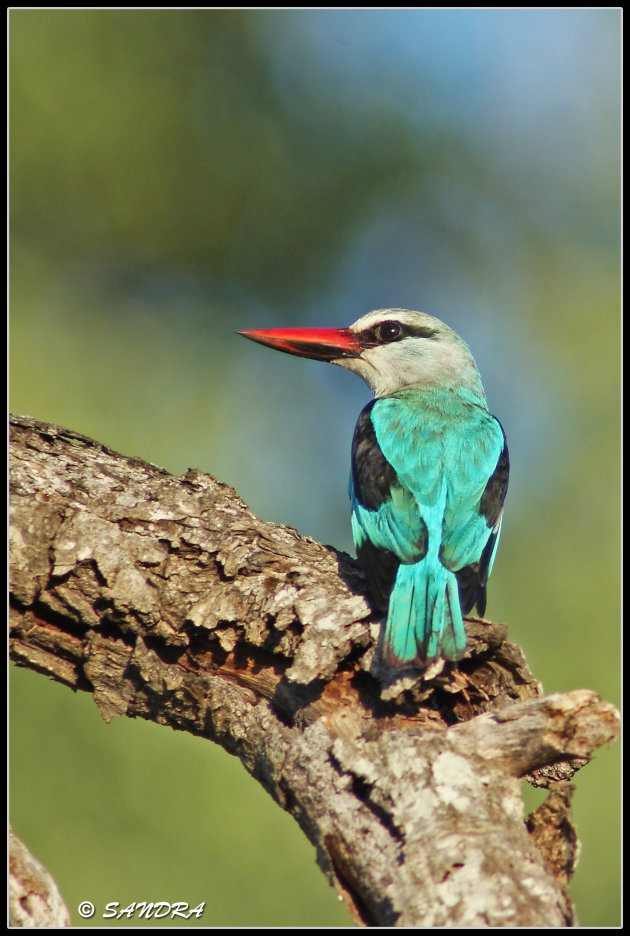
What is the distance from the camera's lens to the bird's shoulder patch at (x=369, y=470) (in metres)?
4.09

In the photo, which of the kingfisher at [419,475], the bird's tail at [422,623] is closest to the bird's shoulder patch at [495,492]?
the kingfisher at [419,475]

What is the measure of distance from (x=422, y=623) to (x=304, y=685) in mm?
492

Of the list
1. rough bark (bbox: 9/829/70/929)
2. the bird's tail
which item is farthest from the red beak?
rough bark (bbox: 9/829/70/929)

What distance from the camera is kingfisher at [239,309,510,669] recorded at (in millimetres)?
3309

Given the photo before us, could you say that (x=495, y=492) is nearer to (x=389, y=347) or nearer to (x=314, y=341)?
(x=389, y=347)

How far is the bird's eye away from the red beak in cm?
17

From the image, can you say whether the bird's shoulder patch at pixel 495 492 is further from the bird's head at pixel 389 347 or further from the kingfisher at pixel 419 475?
the bird's head at pixel 389 347

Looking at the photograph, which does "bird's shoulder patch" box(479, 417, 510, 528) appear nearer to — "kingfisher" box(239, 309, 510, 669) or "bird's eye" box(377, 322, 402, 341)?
"kingfisher" box(239, 309, 510, 669)

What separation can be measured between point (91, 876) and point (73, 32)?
648 centimetres

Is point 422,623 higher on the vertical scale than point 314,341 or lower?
lower

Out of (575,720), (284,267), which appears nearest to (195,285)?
(284,267)

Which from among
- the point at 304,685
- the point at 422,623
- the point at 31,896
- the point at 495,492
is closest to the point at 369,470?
the point at 495,492

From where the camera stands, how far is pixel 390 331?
5.58 m

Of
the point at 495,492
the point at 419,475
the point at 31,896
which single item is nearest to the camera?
the point at 31,896
